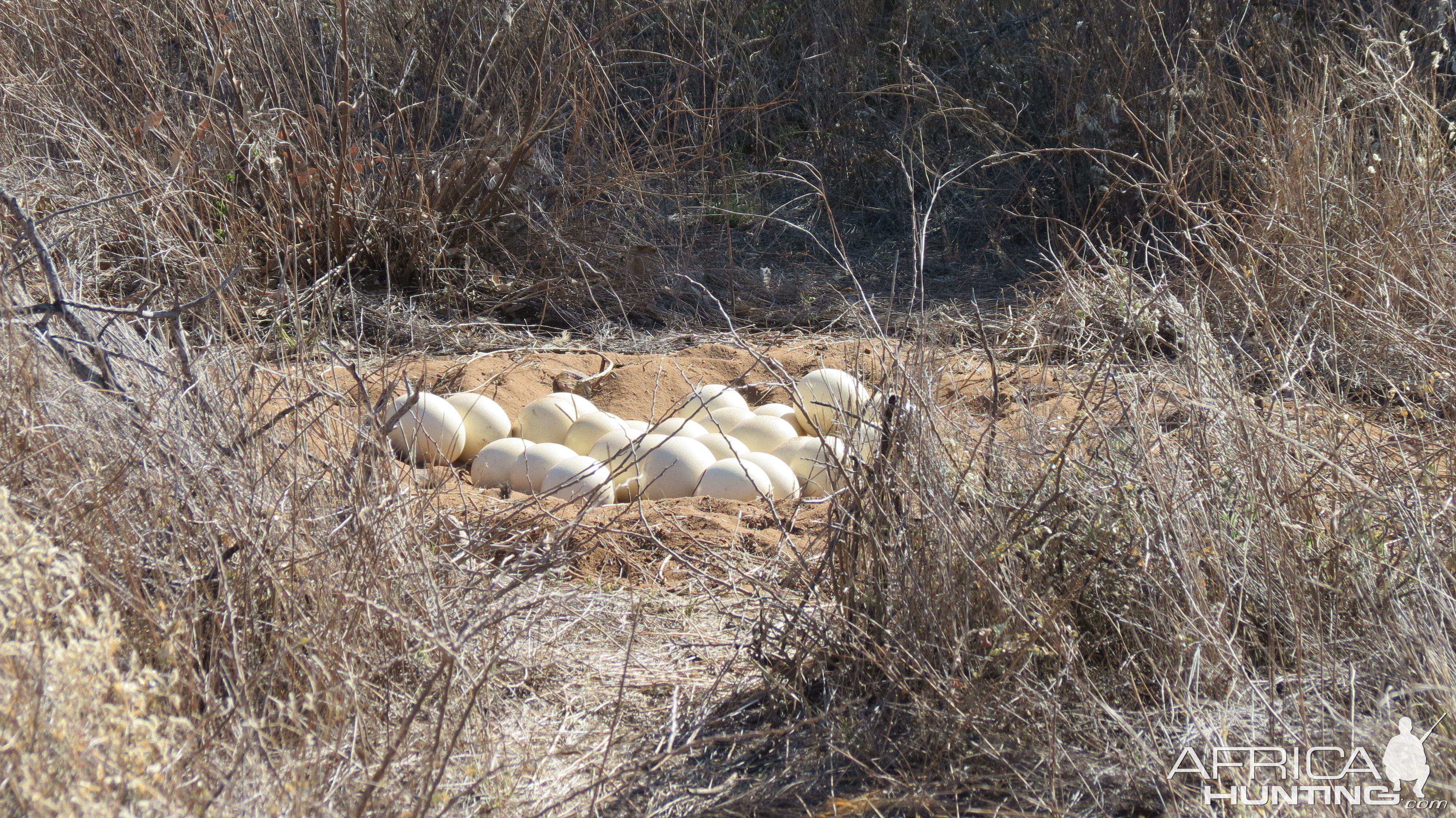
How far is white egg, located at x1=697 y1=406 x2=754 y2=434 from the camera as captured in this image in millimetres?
3934

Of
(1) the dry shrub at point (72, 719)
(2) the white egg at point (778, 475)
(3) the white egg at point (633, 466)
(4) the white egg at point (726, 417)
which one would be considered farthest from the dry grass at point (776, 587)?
(4) the white egg at point (726, 417)

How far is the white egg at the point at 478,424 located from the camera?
394cm

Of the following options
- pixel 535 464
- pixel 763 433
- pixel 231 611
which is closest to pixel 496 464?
pixel 535 464

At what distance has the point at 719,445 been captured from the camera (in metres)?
3.76

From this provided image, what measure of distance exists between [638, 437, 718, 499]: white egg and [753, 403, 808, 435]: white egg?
49 cm

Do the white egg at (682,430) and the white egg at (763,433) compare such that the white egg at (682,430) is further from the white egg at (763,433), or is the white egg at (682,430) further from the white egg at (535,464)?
the white egg at (535,464)

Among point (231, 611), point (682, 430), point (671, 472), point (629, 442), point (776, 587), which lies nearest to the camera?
point (231, 611)

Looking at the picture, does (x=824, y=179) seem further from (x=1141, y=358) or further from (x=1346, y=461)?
(x=1346, y=461)

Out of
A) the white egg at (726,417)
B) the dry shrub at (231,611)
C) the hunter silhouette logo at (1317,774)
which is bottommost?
the white egg at (726,417)

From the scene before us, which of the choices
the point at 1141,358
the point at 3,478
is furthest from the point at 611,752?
the point at 1141,358

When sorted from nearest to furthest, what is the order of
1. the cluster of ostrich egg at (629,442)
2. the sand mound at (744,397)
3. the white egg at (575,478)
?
the sand mound at (744,397), the white egg at (575,478), the cluster of ostrich egg at (629,442)

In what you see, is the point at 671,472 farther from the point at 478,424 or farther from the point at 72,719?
the point at 72,719

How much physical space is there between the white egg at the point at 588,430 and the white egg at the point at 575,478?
230 mm

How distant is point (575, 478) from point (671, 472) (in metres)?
0.37
